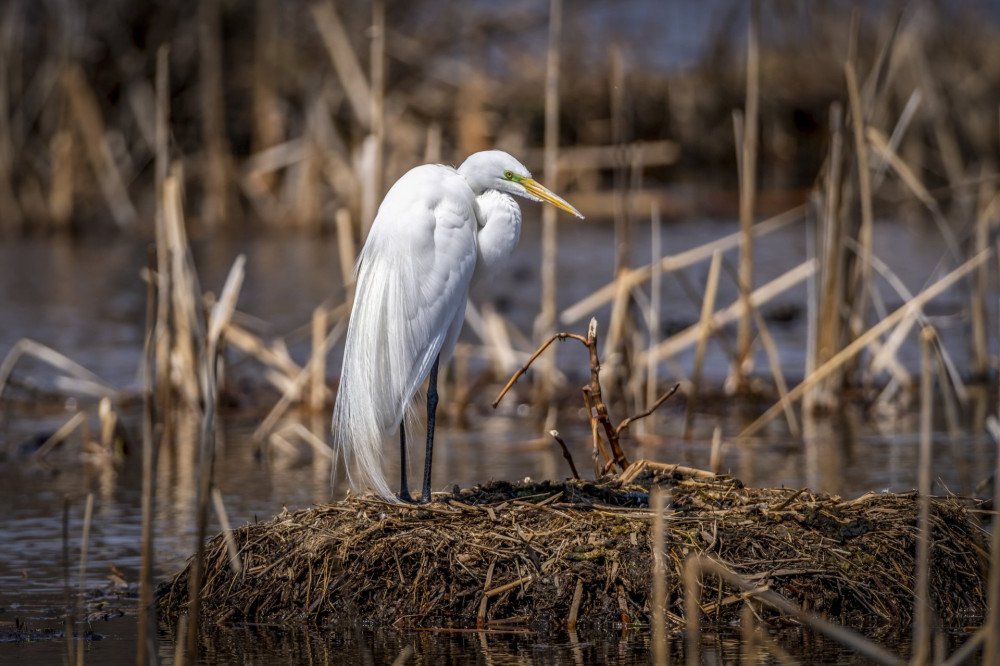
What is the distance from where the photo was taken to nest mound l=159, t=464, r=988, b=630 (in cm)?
491

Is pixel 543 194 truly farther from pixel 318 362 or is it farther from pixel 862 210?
pixel 318 362

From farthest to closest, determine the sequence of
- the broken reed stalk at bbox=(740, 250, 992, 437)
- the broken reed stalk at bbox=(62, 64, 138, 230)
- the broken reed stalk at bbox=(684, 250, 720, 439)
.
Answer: the broken reed stalk at bbox=(62, 64, 138, 230) → the broken reed stalk at bbox=(684, 250, 720, 439) → the broken reed stalk at bbox=(740, 250, 992, 437)

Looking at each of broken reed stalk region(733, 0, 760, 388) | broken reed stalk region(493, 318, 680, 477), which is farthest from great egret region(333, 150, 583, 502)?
broken reed stalk region(733, 0, 760, 388)

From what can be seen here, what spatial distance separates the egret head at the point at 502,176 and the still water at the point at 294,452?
1888mm

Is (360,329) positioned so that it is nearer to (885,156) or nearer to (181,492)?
(181,492)

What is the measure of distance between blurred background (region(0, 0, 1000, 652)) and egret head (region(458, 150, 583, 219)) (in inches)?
55.2

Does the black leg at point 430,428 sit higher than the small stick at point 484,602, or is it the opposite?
the black leg at point 430,428

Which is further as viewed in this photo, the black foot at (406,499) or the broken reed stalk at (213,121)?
the broken reed stalk at (213,121)

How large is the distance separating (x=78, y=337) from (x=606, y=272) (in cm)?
596

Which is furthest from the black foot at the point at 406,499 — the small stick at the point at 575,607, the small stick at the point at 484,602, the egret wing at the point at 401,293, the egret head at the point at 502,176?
the egret head at the point at 502,176

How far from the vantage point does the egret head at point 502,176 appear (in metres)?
5.83

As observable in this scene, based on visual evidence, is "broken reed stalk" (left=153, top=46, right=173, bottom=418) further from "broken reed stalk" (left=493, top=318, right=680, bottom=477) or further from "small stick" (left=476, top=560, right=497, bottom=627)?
"small stick" (left=476, top=560, right=497, bottom=627)

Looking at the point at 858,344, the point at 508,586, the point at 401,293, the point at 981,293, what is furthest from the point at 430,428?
the point at 981,293

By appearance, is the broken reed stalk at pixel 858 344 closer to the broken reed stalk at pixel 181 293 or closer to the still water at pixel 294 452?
the still water at pixel 294 452
